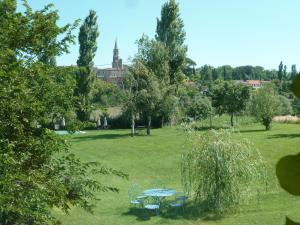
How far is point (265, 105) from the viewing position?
2847cm

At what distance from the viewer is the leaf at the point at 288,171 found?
298 mm

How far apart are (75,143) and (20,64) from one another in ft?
63.0

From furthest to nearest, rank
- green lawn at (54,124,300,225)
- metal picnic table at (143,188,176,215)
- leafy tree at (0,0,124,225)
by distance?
metal picnic table at (143,188,176,215), green lawn at (54,124,300,225), leafy tree at (0,0,124,225)

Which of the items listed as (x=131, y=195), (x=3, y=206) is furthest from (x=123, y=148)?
(x=3, y=206)

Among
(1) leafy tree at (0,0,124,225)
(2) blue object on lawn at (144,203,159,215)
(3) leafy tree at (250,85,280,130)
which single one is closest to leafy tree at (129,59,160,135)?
(3) leafy tree at (250,85,280,130)

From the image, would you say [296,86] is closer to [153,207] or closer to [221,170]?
[221,170]

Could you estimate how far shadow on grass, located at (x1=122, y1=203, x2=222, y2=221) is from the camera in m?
11.4

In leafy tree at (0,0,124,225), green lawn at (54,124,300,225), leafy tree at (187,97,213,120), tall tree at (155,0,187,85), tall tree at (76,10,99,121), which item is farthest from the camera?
tall tree at (155,0,187,85)

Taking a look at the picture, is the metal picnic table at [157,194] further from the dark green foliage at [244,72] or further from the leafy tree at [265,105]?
the dark green foliage at [244,72]

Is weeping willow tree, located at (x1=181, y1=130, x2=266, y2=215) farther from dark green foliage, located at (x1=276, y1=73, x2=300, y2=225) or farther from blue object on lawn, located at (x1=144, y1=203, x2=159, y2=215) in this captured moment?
dark green foliage, located at (x1=276, y1=73, x2=300, y2=225)

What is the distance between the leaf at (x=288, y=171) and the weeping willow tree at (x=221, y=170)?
1125 centimetres

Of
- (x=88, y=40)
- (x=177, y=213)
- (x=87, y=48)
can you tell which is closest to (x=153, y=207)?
(x=177, y=213)

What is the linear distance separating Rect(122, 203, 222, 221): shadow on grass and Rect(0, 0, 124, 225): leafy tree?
18.9ft

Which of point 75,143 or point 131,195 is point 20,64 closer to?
point 131,195
